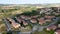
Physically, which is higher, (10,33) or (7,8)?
(7,8)

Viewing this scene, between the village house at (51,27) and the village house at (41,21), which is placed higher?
the village house at (41,21)

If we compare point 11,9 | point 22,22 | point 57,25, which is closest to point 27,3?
point 11,9

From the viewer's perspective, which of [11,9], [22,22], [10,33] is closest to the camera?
[10,33]

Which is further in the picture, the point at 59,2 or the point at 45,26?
the point at 59,2

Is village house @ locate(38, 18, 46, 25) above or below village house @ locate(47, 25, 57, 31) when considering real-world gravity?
above

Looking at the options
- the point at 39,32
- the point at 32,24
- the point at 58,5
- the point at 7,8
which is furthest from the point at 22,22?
the point at 58,5

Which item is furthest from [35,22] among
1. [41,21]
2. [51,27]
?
[51,27]

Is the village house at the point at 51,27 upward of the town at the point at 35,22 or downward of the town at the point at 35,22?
downward

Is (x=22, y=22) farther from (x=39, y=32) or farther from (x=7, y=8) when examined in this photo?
(x=7, y=8)

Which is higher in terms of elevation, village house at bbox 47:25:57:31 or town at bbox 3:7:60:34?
town at bbox 3:7:60:34

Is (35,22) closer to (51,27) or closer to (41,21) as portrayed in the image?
(41,21)

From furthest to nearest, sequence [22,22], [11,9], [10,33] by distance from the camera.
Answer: [11,9], [22,22], [10,33]
